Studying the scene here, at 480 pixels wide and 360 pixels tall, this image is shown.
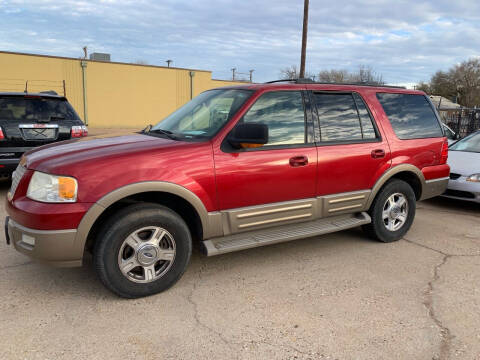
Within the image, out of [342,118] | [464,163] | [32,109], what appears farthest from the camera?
[464,163]

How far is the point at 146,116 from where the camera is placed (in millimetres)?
29406

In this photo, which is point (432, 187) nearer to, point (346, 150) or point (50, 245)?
point (346, 150)

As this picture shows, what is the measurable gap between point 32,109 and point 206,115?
4047mm

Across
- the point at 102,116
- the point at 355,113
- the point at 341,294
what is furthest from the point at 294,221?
the point at 102,116

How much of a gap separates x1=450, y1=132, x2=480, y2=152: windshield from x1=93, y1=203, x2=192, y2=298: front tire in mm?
6339

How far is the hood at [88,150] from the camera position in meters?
3.08

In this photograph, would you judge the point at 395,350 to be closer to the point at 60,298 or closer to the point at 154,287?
the point at 154,287

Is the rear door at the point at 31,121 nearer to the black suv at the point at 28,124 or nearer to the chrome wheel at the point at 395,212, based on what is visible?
the black suv at the point at 28,124

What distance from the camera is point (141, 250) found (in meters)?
3.21

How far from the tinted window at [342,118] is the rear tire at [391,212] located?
2.29 ft

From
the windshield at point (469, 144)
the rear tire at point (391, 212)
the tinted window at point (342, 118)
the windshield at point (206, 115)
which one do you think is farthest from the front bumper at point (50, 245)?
the windshield at point (469, 144)

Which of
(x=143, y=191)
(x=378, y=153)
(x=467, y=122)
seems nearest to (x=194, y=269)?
(x=143, y=191)

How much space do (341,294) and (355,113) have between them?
6.65ft

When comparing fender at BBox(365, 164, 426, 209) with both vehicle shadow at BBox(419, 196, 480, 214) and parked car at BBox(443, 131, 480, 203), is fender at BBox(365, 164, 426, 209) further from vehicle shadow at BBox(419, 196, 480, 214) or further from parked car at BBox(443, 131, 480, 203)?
vehicle shadow at BBox(419, 196, 480, 214)
